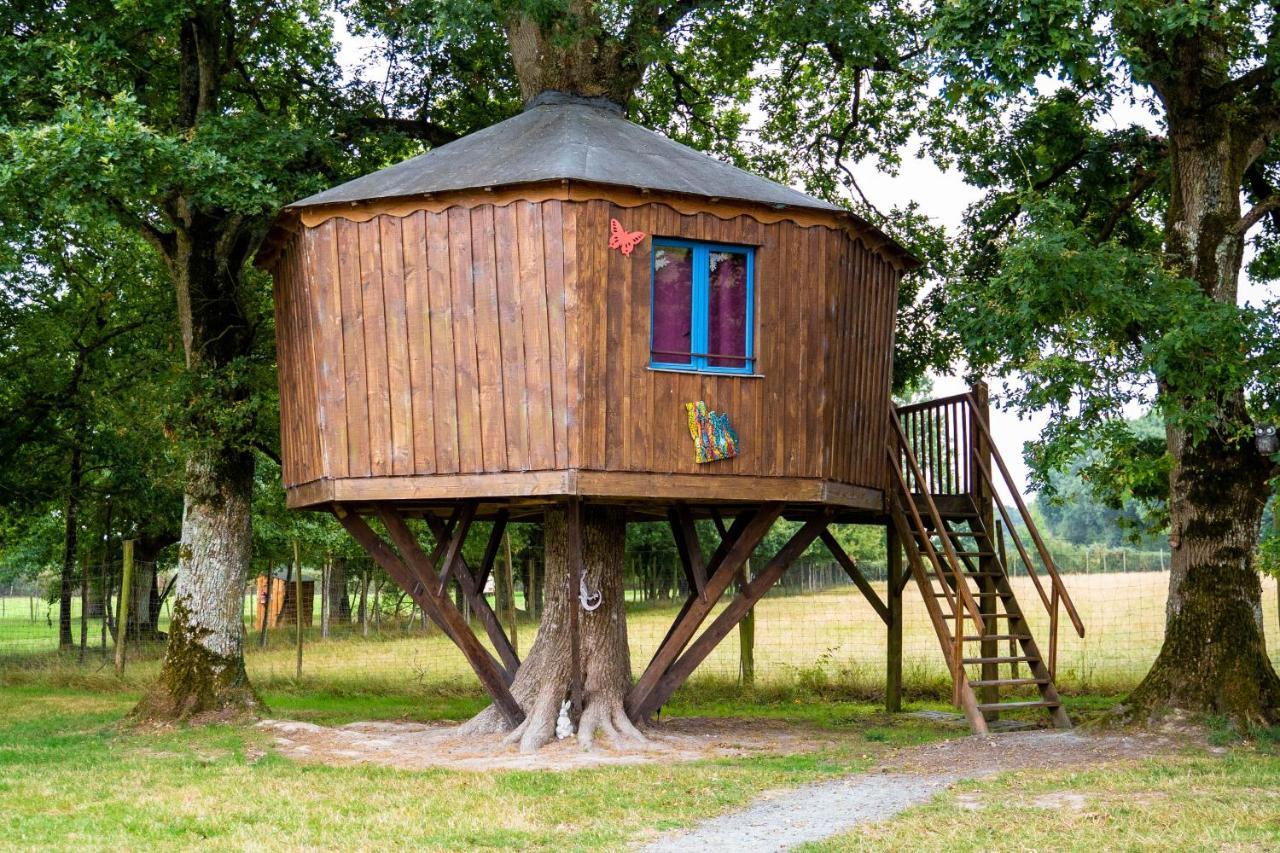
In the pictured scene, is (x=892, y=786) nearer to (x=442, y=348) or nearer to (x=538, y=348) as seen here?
(x=538, y=348)

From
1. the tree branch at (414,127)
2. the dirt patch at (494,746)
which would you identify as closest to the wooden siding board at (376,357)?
the dirt patch at (494,746)

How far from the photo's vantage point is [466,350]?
39.3 feet

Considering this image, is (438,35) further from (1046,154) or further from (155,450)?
(155,450)

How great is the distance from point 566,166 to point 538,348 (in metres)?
1.71

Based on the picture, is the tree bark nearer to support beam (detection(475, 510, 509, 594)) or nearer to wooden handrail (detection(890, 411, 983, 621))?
support beam (detection(475, 510, 509, 594))

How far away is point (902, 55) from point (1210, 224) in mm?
5168

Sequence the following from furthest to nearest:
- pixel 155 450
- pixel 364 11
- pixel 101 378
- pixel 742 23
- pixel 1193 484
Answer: pixel 101 378 → pixel 155 450 → pixel 364 11 → pixel 742 23 → pixel 1193 484

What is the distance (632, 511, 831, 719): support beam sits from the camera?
534 inches

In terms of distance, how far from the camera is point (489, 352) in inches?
468

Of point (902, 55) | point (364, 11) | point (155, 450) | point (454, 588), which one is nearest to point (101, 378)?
point (155, 450)

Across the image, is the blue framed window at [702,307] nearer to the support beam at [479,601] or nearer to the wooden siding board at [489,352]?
the wooden siding board at [489,352]

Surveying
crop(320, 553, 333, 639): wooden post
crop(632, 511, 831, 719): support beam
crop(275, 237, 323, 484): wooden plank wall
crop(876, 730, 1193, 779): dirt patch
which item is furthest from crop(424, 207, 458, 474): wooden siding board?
crop(320, 553, 333, 639): wooden post

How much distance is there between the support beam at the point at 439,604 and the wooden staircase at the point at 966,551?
173 inches

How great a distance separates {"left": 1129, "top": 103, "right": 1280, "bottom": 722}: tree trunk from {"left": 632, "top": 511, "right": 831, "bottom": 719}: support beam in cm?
354
